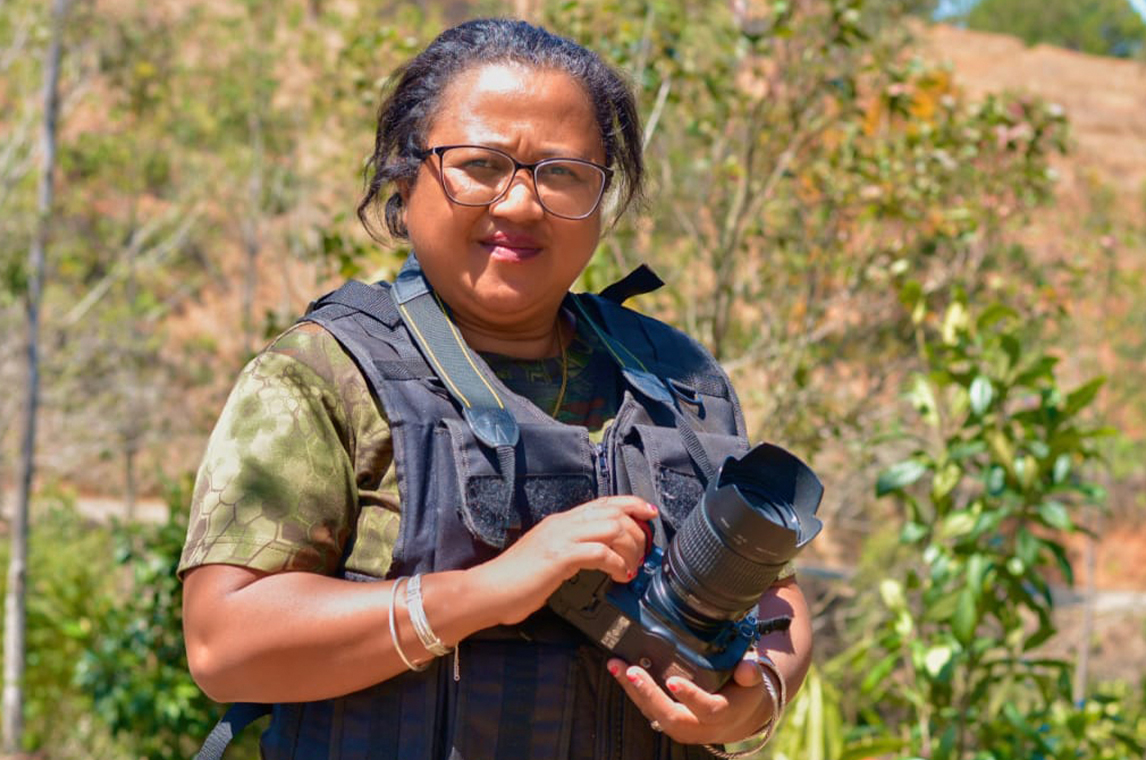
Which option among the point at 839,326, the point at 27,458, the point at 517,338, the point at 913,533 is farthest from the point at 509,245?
the point at 27,458

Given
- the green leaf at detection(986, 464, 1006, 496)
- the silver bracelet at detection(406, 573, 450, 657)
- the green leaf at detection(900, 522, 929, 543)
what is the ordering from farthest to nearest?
1. the green leaf at detection(900, 522, 929, 543)
2. the green leaf at detection(986, 464, 1006, 496)
3. the silver bracelet at detection(406, 573, 450, 657)

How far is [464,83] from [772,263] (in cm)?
393

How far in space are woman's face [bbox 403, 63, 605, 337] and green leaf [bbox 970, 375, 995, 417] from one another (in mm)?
2086

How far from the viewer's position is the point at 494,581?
4.12 feet

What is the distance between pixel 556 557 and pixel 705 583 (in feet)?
0.56

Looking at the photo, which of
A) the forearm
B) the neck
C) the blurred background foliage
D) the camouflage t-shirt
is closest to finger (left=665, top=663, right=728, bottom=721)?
the forearm

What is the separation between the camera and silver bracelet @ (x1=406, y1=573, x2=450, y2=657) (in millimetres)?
1247

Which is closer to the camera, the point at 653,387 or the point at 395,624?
the point at 395,624

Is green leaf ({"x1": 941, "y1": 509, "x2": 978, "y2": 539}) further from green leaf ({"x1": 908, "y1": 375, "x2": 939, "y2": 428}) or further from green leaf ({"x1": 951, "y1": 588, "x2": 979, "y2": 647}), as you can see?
green leaf ({"x1": 908, "y1": 375, "x2": 939, "y2": 428})

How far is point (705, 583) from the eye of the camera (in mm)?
1323

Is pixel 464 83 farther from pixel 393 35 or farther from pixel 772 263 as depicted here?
pixel 772 263

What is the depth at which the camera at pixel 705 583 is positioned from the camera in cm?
131

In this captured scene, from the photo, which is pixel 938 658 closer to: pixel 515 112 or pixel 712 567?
pixel 712 567

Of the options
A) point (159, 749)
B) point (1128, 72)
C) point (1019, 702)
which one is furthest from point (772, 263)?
point (1128, 72)
